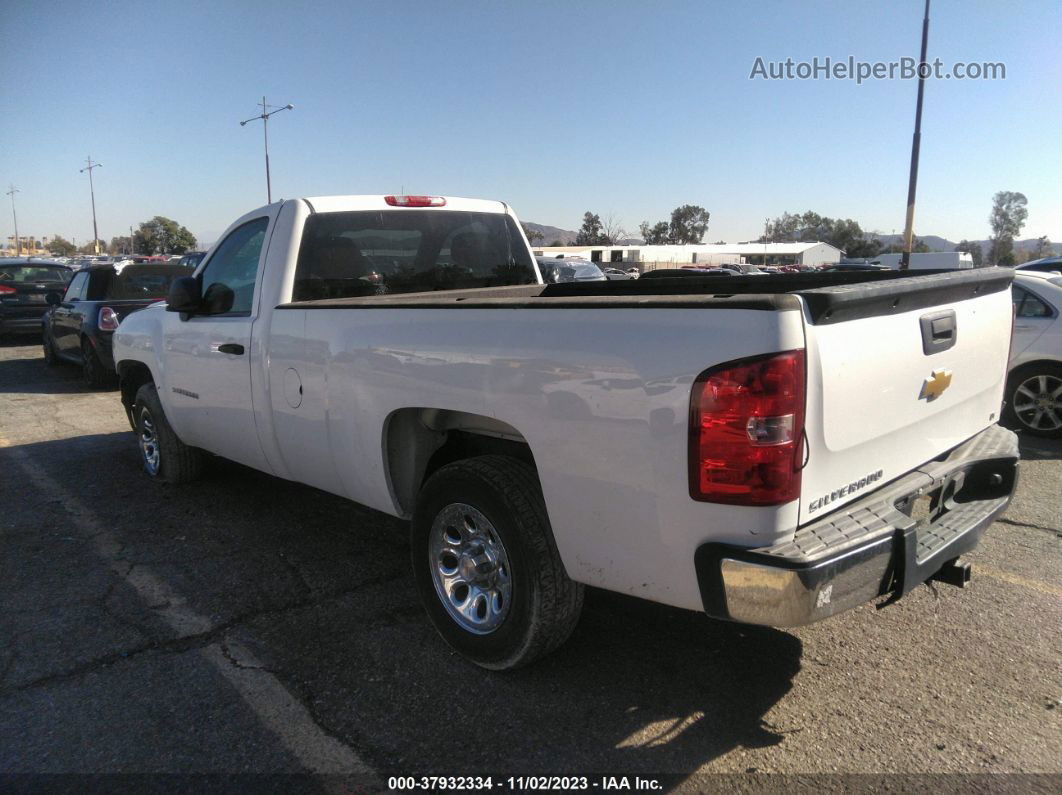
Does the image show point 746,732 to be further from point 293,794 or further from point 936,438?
point 293,794

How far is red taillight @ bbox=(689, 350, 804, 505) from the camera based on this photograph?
→ 2.19 m

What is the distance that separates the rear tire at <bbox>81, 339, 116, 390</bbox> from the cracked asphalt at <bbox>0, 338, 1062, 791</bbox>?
6.47m

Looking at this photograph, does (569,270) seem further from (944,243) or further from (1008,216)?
(944,243)

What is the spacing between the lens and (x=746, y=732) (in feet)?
9.13

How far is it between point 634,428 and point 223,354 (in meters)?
3.00

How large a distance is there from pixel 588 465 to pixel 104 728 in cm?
202

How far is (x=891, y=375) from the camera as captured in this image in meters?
2.58

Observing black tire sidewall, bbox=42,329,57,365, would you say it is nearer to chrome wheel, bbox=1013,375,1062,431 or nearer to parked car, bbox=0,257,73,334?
parked car, bbox=0,257,73,334

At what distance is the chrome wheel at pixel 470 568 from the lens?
3061 millimetres

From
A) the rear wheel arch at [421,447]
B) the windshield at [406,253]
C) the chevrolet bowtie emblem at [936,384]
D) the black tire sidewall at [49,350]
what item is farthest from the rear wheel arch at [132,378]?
the black tire sidewall at [49,350]

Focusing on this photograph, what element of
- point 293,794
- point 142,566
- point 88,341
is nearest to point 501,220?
point 142,566

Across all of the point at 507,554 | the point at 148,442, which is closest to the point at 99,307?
the point at 148,442

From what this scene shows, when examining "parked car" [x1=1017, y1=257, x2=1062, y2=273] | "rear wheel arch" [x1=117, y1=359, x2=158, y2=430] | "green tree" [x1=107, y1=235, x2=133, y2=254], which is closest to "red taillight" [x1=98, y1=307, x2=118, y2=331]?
"rear wheel arch" [x1=117, y1=359, x2=158, y2=430]

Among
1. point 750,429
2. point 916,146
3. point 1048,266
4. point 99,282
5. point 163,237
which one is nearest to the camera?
point 750,429
